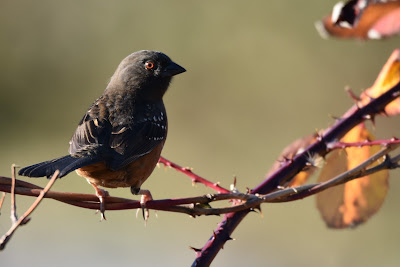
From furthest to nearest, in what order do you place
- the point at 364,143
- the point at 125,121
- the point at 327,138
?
the point at 125,121 < the point at 327,138 < the point at 364,143

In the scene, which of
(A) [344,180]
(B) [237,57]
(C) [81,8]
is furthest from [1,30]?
(A) [344,180]

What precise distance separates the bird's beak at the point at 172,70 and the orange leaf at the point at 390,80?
60.5 inches

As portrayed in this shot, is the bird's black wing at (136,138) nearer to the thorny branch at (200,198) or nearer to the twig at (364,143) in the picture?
the thorny branch at (200,198)

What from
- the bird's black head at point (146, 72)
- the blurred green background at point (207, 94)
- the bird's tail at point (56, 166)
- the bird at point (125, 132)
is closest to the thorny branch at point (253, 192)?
the bird's tail at point (56, 166)

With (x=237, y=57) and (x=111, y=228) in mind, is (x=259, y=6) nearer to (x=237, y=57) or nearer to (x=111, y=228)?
(x=237, y=57)

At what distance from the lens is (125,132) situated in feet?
11.0

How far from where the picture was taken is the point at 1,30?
12.3m

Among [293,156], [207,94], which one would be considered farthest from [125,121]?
[207,94]

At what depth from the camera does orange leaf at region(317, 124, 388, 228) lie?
269 centimetres

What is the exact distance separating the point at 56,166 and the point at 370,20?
1.37 metres

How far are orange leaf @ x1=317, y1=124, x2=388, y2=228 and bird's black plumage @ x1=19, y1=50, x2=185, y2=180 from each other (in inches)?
40.1

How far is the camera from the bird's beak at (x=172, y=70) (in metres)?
3.96

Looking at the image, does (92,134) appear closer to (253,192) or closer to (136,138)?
(136,138)

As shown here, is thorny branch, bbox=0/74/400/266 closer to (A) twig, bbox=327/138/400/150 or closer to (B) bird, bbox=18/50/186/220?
(A) twig, bbox=327/138/400/150
